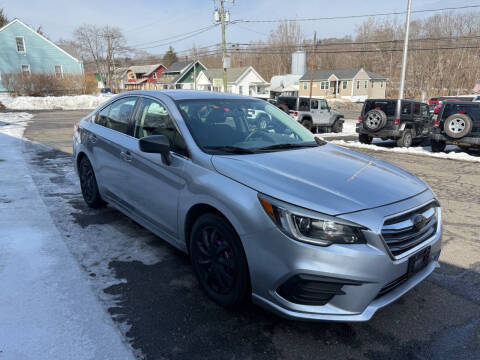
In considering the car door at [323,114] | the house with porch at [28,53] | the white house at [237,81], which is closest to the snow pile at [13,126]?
the car door at [323,114]

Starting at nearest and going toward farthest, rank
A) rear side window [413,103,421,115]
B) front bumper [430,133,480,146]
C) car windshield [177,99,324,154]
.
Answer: car windshield [177,99,324,154]
front bumper [430,133,480,146]
rear side window [413,103,421,115]

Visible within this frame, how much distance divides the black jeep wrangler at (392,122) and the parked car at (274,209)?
9.31 meters

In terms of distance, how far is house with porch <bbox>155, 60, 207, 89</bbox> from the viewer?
62.3 m

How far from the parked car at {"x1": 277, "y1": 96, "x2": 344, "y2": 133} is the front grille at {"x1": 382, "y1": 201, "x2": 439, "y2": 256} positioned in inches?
596

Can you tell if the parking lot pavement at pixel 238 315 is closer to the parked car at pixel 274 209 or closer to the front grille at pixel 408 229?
the parked car at pixel 274 209

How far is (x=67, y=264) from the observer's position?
11.3 ft

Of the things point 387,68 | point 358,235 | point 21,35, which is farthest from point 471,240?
point 387,68

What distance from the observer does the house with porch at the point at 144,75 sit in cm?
7725

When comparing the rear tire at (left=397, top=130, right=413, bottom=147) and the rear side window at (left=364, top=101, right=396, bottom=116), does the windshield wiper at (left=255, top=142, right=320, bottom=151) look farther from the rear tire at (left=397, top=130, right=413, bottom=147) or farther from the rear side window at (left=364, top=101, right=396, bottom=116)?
the rear side window at (left=364, top=101, right=396, bottom=116)

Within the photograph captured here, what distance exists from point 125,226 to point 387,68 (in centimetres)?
7729

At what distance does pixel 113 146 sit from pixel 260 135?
69.0 inches

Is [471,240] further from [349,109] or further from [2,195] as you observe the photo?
[349,109]

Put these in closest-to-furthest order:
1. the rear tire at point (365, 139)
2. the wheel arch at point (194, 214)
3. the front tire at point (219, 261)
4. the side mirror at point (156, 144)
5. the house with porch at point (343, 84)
A: 1. the front tire at point (219, 261)
2. the wheel arch at point (194, 214)
3. the side mirror at point (156, 144)
4. the rear tire at point (365, 139)
5. the house with porch at point (343, 84)

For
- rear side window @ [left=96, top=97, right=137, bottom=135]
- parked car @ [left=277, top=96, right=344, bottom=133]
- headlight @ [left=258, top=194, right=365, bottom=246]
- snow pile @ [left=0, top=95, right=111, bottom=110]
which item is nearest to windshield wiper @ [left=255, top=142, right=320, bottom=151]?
headlight @ [left=258, top=194, right=365, bottom=246]
